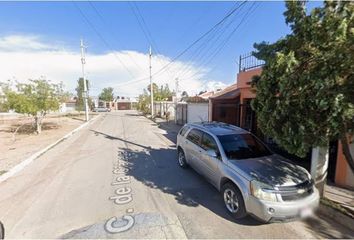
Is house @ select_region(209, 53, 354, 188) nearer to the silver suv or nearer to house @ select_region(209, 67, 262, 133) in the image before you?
house @ select_region(209, 67, 262, 133)

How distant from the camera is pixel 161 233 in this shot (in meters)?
3.70

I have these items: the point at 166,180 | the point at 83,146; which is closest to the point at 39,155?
the point at 83,146

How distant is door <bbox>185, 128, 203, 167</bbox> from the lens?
605 cm

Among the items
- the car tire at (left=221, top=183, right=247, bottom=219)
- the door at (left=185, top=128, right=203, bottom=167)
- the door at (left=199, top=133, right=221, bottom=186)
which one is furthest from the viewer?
the door at (left=185, top=128, right=203, bottom=167)

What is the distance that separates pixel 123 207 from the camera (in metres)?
4.65

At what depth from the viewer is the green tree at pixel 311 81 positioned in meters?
3.16

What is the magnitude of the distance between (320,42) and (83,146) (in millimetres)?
11029

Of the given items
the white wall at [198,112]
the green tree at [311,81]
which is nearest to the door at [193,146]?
the green tree at [311,81]

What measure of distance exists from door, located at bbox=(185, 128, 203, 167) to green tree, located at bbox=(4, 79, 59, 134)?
48.1 feet

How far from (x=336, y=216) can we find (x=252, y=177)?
1873 millimetres

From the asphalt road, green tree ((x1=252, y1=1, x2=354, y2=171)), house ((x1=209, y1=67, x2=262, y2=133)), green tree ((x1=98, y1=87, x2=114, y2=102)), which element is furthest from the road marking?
green tree ((x1=98, y1=87, x2=114, y2=102))

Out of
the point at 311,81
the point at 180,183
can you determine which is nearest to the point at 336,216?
the point at 311,81

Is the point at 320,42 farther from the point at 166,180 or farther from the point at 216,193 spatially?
the point at 166,180

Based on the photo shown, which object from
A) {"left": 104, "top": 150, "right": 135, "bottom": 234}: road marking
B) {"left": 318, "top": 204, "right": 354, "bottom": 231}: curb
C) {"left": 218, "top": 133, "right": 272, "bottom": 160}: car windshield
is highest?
{"left": 218, "top": 133, "right": 272, "bottom": 160}: car windshield
